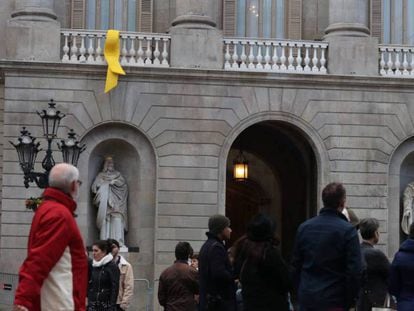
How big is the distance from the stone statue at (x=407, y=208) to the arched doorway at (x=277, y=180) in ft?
7.79

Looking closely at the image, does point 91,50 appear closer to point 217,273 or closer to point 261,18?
point 261,18

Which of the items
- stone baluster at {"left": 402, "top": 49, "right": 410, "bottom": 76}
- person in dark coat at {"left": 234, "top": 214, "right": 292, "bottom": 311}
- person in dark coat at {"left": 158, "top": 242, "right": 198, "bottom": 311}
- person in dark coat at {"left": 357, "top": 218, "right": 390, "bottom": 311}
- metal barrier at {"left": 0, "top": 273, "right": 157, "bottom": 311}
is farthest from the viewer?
stone baluster at {"left": 402, "top": 49, "right": 410, "bottom": 76}

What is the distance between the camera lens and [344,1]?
2780cm

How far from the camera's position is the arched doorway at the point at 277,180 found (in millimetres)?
30391

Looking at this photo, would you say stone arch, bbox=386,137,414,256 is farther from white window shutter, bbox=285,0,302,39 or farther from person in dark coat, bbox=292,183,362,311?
person in dark coat, bbox=292,183,362,311

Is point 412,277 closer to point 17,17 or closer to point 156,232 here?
point 156,232

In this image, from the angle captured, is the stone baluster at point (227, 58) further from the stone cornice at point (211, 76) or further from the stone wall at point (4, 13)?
the stone wall at point (4, 13)

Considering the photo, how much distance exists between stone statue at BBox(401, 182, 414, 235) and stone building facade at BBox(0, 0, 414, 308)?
A: 177 mm

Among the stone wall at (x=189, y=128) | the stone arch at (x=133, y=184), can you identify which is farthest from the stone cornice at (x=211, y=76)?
the stone arch at (x=133, y=184)

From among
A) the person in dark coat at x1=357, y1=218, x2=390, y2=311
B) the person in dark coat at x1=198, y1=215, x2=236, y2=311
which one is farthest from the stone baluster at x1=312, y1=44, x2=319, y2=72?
the person in dark coat at x1=357, y1=218, x2=390, y2=311

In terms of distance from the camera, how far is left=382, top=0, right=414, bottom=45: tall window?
2916 centimetres

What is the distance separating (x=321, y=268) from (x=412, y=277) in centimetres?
160

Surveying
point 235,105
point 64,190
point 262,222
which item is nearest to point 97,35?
point 235,105

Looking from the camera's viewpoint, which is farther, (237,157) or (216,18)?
(237,157)
